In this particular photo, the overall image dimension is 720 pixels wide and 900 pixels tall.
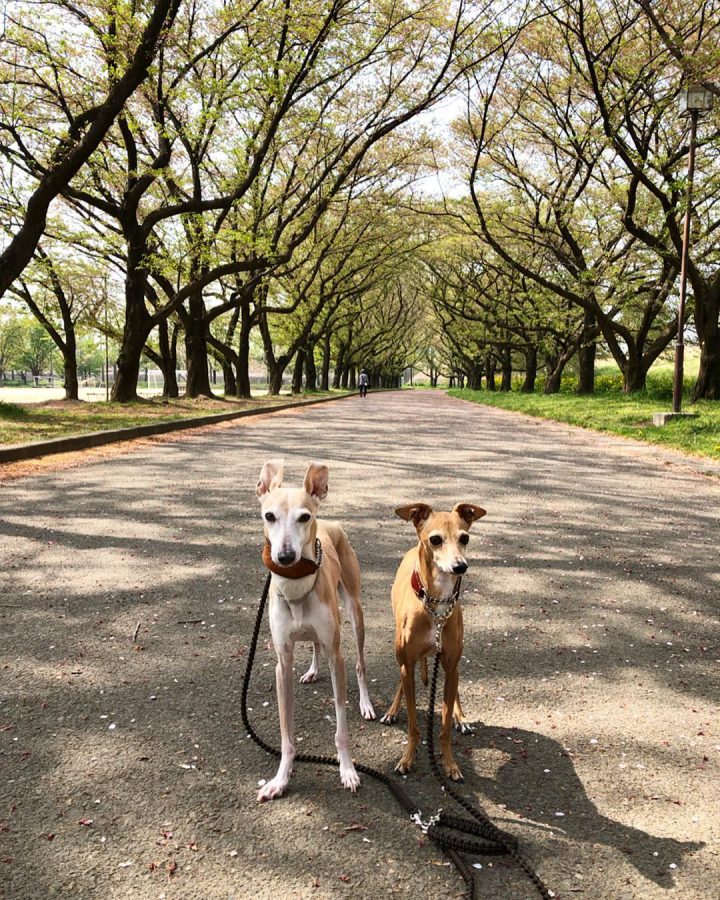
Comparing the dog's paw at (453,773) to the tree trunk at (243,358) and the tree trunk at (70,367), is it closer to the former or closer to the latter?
the tree trunk at (243,358)

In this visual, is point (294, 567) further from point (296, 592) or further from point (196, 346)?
point (196, 346)

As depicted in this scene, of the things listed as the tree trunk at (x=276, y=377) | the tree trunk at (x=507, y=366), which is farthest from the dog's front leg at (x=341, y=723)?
the tree trunk at (x=507, y=366)

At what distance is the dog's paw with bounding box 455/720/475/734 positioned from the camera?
109 inches

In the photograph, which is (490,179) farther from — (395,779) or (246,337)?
(395,779)

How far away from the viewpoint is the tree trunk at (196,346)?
2645 cm

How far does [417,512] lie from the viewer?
2.55 metres

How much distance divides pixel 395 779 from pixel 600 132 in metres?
19.4

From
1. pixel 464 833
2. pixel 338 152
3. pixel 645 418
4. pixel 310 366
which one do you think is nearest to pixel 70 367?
pixel 338 152

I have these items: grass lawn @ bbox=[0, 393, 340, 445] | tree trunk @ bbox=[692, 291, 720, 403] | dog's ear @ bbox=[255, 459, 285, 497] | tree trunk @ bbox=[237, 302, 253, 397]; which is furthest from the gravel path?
tree trunk @ bbox=[237, 302, 253, 397]

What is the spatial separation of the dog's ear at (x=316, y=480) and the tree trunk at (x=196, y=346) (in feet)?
81.1

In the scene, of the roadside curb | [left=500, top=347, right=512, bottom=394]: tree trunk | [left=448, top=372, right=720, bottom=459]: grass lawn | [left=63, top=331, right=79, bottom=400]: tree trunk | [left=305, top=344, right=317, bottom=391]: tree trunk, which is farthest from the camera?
[left=305, top=344, right=317, bottom=391]: tree trunk

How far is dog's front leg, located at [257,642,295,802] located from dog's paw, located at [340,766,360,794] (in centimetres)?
20

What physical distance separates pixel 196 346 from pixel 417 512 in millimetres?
25851

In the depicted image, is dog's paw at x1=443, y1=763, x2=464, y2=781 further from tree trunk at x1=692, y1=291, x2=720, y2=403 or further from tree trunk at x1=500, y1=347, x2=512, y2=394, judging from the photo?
tree trunk at x1=500, y1=347, x2=512, y2=394
